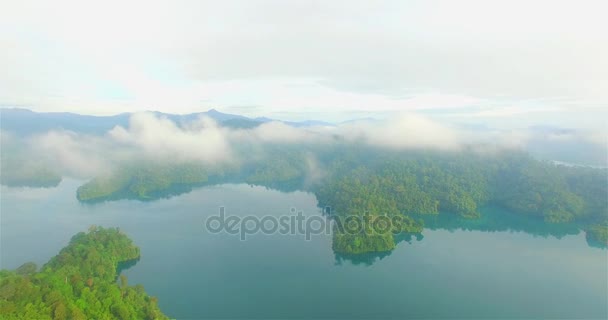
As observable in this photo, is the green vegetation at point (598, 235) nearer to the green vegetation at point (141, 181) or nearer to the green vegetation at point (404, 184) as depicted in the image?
the green vegetation at point (404, 184)

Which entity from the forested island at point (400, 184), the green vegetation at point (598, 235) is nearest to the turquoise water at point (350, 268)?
the green vegetation at point (598, 235)

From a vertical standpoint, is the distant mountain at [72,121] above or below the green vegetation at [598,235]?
above

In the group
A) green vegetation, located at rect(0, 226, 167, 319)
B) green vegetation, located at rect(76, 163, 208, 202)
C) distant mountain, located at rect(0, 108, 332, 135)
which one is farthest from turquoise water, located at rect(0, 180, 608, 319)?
distant mountain, located at rect(0, 108, 332, 135)

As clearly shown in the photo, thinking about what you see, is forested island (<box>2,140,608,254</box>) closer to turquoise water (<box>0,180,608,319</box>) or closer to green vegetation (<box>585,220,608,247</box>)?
green vegetation (<box>585,220,608,247</box>)

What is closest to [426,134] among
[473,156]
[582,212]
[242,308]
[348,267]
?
[473,156]

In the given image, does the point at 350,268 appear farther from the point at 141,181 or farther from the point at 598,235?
the point at 141,181

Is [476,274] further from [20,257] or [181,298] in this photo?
[20,257]
